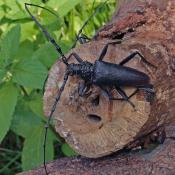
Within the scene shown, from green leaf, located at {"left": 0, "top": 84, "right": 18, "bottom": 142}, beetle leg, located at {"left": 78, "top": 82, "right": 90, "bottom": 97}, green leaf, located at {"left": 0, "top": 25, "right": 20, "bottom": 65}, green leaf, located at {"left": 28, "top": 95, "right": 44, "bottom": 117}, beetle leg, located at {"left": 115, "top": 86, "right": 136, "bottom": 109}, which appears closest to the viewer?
beetle leg, located at {"left": 115, "top": 86, "right": 136, "bottom": 109}

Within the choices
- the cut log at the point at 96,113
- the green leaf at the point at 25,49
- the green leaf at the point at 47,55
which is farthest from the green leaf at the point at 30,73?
the green leaf at the point at 25,49

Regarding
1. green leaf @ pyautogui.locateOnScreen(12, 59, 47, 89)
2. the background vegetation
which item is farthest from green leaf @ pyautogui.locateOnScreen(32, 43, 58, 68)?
green leaf @ pyautogui.locateOnScreen(12, 59, 47, 89)

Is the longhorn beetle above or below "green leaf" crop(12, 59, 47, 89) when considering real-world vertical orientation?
below

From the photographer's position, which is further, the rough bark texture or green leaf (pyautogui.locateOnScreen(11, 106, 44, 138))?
green leaf (pyautogui.locateOnScreen(11, 106, 44, 138))

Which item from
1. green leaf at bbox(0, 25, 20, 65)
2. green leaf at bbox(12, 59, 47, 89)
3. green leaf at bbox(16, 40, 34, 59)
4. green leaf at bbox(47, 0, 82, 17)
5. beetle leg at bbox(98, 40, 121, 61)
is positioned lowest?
beetle leg at bbox(98, 40, 121, 61)

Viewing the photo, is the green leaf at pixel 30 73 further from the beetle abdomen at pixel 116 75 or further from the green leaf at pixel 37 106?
the beetle abdomen at pixel 116 75

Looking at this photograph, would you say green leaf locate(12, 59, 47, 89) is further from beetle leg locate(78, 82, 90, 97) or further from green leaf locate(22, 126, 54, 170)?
beetle leg locate(78, 82, 90, 97)

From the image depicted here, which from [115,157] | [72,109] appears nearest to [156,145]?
[115,157]
